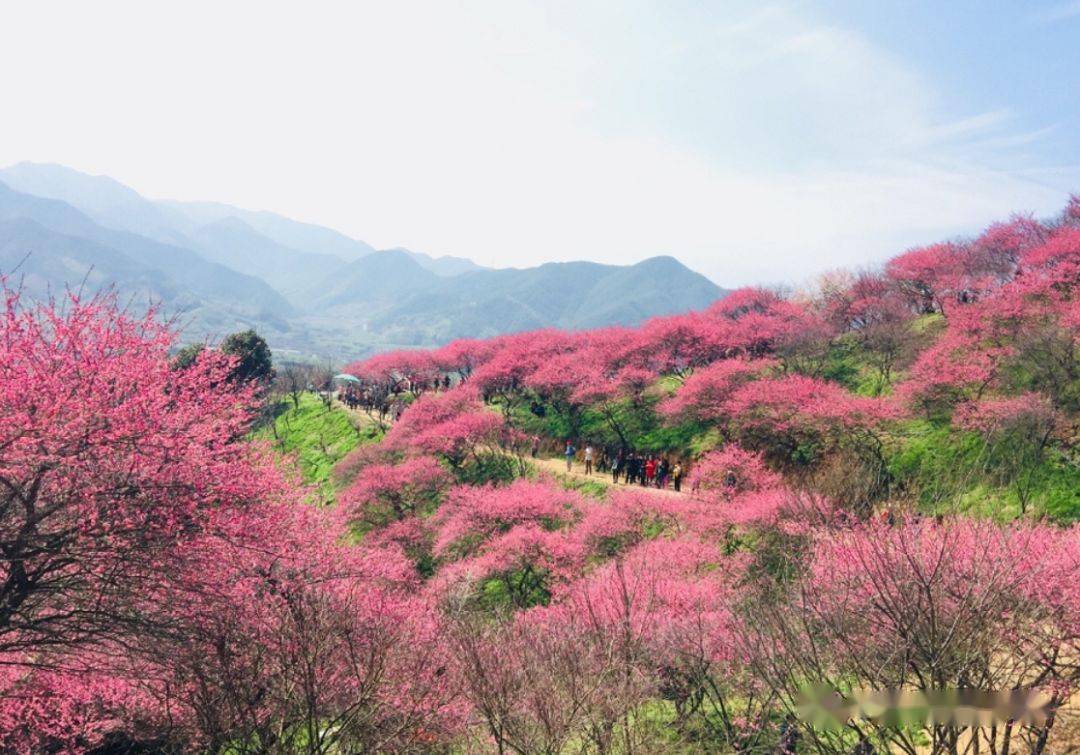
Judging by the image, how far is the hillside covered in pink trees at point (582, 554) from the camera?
7.67 m

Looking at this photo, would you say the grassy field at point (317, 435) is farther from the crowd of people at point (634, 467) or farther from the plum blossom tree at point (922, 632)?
the plum blossom tree at point (922, 632)

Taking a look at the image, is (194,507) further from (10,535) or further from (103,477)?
(10,535)

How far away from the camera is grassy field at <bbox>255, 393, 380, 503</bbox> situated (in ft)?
158

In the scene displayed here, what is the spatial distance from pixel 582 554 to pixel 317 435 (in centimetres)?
4023

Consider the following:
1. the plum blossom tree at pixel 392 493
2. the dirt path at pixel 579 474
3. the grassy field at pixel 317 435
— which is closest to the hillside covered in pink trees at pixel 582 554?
the plum blossom tree at pixel 392 493

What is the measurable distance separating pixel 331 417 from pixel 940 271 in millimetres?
54980

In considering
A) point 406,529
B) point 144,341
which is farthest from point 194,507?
point 406,529

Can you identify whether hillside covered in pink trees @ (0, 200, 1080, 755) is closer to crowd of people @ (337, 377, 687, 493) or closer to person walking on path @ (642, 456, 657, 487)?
crowd of people @ (337, 377, 687, 493)

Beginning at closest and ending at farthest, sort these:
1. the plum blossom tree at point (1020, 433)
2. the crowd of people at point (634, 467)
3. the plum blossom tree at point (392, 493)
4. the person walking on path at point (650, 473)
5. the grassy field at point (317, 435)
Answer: the plum blossom tree at point (1020, 433)
the crowd of people at point (634, 467)
the person walking on path at point (650, 473)
the plum blossom tree at point (392, 493)
the grassy field at point (317, 435)

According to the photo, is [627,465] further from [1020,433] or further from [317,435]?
[317,435]

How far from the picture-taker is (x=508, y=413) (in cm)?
4597

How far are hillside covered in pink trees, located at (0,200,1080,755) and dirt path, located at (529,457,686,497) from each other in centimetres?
42

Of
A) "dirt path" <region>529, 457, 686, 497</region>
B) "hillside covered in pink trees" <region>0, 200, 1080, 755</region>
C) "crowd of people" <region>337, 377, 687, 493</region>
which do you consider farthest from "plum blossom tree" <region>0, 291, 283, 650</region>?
"crowd of people" <region>337, 377, 687, 493</region>

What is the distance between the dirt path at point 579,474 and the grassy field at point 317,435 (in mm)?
15778
